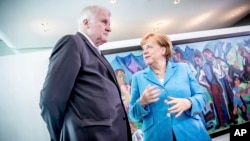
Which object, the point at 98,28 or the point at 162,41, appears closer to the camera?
the point at 98,28

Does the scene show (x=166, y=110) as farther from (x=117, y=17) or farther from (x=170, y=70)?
(x=117, y=17)

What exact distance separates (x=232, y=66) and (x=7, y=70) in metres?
2.20

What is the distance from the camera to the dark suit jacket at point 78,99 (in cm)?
108

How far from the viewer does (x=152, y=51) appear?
1.74 metres

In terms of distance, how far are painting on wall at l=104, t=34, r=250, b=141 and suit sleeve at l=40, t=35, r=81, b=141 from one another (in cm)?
69

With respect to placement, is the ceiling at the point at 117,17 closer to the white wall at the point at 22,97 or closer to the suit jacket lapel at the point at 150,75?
the white wall at the point at 22,97

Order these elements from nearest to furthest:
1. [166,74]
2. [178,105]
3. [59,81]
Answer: [59,81]
[178,105]
[166,74]

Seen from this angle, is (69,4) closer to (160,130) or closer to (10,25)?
(10,25)

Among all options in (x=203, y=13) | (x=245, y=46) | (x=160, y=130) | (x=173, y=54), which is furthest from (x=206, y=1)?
(x=160, y=130)

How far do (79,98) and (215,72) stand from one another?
1.43 meters

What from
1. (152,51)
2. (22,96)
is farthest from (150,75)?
(22,96)

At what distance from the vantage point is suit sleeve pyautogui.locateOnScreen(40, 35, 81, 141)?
107 cm

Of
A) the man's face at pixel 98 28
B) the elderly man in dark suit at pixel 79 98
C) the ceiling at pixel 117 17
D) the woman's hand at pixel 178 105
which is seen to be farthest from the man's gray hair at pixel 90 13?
the ceiling at pixel 117 17

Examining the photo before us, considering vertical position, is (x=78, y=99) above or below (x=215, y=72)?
below
